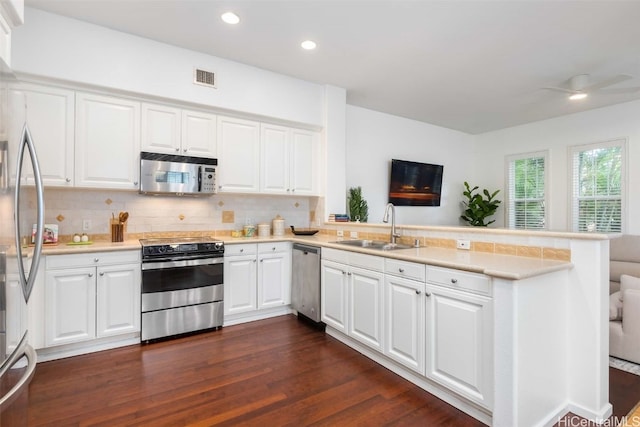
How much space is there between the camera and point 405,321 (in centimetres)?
230

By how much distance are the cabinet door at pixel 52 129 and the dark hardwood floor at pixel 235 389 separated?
159 centimetres

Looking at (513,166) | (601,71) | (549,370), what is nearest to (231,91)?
(549,370)

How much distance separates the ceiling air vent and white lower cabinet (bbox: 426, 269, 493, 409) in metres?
2.94

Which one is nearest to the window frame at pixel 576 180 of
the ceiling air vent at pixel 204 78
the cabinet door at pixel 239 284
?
the cabinet door at pixel 239 284

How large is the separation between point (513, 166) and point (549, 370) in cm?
498

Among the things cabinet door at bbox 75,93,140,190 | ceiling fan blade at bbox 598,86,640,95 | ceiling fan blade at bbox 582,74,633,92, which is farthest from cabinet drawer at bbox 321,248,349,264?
ceiling fan blade at bbox 598,86,640,95

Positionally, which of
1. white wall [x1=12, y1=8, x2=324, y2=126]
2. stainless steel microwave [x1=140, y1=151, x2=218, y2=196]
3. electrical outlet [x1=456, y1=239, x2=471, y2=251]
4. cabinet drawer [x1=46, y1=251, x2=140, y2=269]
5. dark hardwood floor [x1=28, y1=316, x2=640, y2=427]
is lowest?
dark hardwood floor [x1=28, y1=316, x2=640, y2=427]

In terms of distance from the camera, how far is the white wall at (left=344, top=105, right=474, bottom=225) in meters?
4.96

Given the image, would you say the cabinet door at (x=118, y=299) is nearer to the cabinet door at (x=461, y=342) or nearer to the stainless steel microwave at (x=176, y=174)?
the stainless steel microwave at (x=176, y=174)

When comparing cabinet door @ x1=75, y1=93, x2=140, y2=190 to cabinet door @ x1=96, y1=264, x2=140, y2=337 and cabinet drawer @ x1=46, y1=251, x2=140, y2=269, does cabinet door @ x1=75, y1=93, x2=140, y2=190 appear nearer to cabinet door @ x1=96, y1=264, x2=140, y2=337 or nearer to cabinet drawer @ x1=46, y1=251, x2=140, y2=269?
cabinet drawer @ x1=46, y1=251, x2=140, y2=269

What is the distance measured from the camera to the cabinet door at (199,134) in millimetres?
3398

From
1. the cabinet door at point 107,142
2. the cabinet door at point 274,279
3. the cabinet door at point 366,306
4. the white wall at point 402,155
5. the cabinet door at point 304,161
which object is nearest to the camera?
the cabinet door at point 366,306

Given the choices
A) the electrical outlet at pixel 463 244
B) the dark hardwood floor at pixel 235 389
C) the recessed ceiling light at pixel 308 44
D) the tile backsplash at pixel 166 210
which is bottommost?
the dark hardwood floor at pixel 235 389

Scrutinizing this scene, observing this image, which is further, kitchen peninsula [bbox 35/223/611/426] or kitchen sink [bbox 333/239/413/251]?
kitchen sink [bbox 333/239/413/251]
